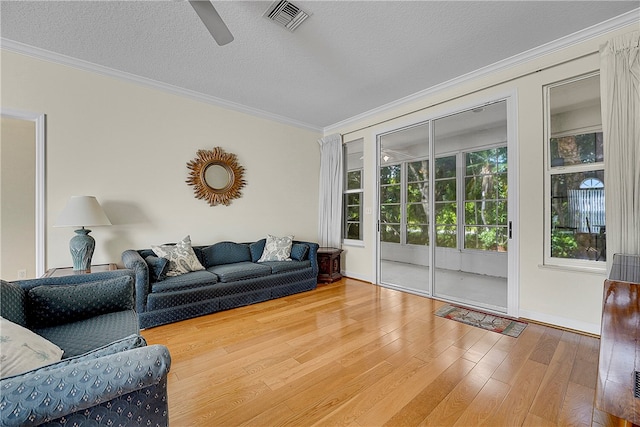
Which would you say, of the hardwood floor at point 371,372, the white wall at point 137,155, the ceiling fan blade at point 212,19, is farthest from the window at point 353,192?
the ceiling fan blade at point 212,19

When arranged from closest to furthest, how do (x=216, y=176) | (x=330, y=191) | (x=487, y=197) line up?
1. (x=487, y=197)
2. (x=216, y=176)
3. (x=330, y=191)

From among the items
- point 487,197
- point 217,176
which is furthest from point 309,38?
point 487,197

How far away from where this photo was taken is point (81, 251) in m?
2.62

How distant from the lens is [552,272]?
2668mm

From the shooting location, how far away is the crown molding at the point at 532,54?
2305 mm

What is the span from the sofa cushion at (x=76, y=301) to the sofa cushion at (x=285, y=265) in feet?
5.86

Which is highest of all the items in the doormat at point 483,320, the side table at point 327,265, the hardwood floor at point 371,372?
the side table at point 327,265

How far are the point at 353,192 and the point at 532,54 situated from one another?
114 inches

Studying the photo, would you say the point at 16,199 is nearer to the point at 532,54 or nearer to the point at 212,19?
the point at 212,19

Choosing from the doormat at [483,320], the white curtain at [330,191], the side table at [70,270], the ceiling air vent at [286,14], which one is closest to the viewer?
the ceiling air vent at [286,14]

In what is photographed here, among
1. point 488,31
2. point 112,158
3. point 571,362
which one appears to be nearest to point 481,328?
point 571,362

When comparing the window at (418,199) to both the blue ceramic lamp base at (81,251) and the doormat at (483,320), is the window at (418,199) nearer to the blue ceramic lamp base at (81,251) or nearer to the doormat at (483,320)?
the doormat at (483,320)

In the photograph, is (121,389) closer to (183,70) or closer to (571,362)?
(571,362)

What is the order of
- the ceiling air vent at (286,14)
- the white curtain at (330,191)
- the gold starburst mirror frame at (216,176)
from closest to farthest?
the ceiling air vent at (286,14) → the gold starburst mirror frame at (216,176) → the white curtain at (330,191)
